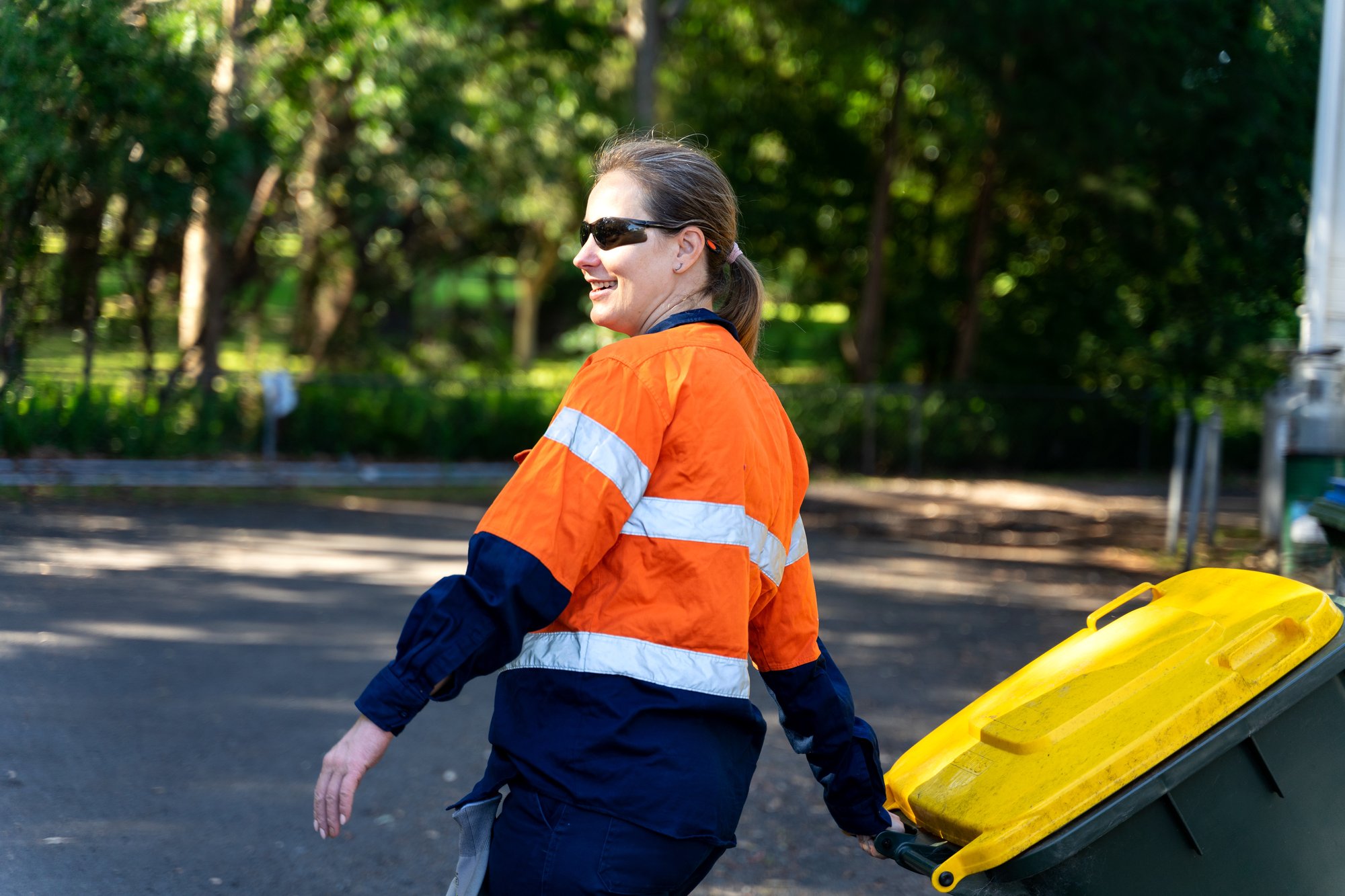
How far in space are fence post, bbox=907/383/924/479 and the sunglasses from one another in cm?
1499

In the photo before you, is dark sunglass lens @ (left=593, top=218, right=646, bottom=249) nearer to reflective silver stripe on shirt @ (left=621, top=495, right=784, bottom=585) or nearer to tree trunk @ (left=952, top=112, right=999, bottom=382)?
reflective silver stripe on shirt @ (left=621, top=495, right=784, bottom=585)

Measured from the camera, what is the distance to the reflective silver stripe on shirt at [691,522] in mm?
1881

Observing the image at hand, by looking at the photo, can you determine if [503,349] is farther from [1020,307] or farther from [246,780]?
[246,780]

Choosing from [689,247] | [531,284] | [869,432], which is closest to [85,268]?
[869,432]

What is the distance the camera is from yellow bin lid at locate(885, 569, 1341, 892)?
1.99 metres

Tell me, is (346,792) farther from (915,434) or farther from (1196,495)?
(915,434)

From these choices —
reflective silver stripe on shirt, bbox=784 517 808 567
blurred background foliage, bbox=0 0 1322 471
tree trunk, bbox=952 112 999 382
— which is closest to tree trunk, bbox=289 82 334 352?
blurred background foliage, bbox=0 0 1322 471

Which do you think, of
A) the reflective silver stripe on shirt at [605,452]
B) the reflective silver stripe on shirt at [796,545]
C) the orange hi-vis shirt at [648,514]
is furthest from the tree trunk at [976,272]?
the reflective silver stripe on shirt at [605,452]

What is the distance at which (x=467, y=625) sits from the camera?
1754mm

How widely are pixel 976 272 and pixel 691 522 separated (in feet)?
56.1

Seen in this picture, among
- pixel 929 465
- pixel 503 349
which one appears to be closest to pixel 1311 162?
pixel 929 465

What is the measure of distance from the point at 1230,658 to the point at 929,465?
15417mm

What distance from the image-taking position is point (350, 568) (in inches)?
342

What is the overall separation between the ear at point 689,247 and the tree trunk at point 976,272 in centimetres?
1573
